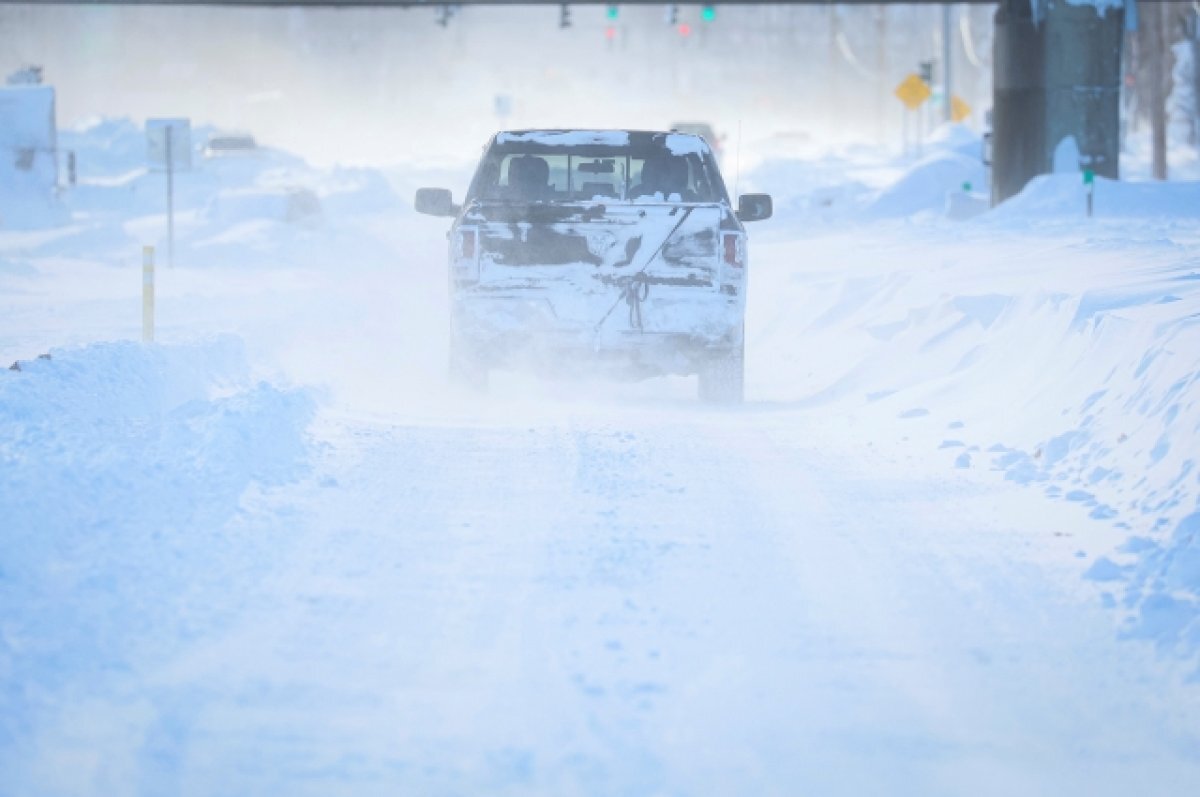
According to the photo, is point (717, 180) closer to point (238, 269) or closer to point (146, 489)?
point (146, 489)

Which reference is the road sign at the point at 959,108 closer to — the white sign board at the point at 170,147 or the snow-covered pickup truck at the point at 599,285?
the white sign board at the point at 170,147

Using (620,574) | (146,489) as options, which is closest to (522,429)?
(146,489)

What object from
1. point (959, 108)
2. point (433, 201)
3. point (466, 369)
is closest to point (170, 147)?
point (433, 201)

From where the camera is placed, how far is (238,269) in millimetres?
25234

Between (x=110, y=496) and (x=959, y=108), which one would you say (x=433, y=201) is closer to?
(x=110, y=496)

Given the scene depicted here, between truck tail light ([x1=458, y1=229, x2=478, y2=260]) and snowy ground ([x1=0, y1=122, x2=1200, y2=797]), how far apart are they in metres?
0.99

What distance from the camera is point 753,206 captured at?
1105cm

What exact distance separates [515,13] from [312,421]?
11479 cm

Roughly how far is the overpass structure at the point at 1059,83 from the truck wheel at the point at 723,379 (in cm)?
1708

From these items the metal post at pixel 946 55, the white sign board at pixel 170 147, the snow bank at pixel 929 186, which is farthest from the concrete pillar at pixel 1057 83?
the metal post at pixel 946 55

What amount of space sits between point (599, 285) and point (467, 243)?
86cm

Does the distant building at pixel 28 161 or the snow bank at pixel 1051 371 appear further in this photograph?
the distant building at pixel 28 161

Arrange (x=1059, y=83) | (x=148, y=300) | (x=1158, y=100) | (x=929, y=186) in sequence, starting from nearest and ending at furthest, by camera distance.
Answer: (x=148, y=300) < (x=1059, y=83) < (x=929, y=186) < (x=1158, y=100)

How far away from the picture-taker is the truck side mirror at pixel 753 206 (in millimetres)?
10992
